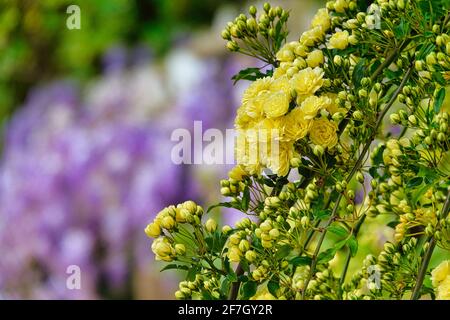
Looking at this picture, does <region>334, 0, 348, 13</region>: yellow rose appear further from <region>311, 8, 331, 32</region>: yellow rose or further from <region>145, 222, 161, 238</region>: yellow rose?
<region>145, 222, 161, 238</region>: yellow rose

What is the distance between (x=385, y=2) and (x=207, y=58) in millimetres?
2912

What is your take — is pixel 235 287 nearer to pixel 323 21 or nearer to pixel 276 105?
pixel 276 105

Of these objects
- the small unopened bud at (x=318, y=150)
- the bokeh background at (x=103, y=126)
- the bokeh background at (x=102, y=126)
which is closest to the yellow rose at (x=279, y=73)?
the small unopened bud at (x=318, y=150)

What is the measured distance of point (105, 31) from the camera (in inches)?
156

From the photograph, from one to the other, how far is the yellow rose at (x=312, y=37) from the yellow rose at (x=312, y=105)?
0.37ft

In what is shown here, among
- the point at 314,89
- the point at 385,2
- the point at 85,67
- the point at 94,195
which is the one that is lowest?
the point at 94,195

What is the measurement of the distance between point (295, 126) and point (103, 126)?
2556mm

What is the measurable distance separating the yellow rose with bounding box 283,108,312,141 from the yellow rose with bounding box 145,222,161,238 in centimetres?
19

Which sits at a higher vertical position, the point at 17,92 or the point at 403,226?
the point at 17,92

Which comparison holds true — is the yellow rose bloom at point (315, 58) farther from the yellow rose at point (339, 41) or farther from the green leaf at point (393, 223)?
the green leaf at point (393, 223)

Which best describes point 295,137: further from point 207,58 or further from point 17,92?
point 17,92

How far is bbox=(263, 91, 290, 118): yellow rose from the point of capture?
0.91 metres

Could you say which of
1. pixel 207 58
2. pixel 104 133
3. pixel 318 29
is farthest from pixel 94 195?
pixel 318 29

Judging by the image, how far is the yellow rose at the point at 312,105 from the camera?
912mm
